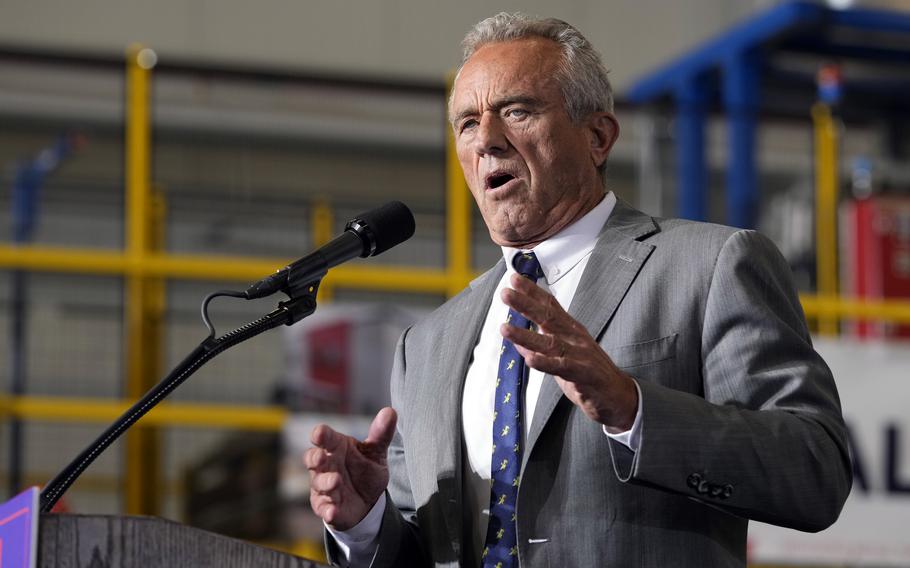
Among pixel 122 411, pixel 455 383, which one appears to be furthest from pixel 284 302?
pixel 122 411

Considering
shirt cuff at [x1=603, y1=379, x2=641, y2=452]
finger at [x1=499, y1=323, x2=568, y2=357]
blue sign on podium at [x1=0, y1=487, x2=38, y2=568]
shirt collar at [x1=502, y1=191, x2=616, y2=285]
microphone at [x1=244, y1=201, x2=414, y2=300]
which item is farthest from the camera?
shirt collar at [x1=502, y1=191, x2=616, y2=285]

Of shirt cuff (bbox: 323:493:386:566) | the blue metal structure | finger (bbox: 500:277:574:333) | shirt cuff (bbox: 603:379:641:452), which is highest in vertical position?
the blue metal structure

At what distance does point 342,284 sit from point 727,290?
340 cm

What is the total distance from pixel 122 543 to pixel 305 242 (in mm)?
4350

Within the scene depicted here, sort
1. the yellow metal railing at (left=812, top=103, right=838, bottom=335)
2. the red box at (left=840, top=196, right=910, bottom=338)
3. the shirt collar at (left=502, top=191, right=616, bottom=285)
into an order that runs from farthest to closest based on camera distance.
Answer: the red box at (left=840, top=196, right=910, bottom=338) < the yellow metal railing at (left=812, top=103, right=838, bottom=335) < the shirt collar at (left=502, top=191, right=616, bottom=285)

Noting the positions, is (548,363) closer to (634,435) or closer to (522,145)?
(634,435)

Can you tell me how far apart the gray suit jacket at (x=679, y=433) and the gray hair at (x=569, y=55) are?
0.22m

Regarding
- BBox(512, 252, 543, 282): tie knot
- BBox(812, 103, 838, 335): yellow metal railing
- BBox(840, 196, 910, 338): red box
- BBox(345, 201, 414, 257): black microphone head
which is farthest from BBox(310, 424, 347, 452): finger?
BBox(840, 196, 910, 338): red box

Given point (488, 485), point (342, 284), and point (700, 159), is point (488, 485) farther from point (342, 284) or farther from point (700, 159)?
point (700, 159)

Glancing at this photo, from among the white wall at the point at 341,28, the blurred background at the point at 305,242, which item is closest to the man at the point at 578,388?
the blurred background at the point at 305,242

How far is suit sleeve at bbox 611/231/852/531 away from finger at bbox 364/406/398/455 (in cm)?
36

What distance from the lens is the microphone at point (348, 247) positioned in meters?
1.98

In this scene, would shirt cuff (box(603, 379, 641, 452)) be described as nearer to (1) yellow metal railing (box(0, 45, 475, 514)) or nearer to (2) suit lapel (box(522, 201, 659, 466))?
(2) suit lapel (box(522, 201, 659, 466))

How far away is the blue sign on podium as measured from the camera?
1.46 m
